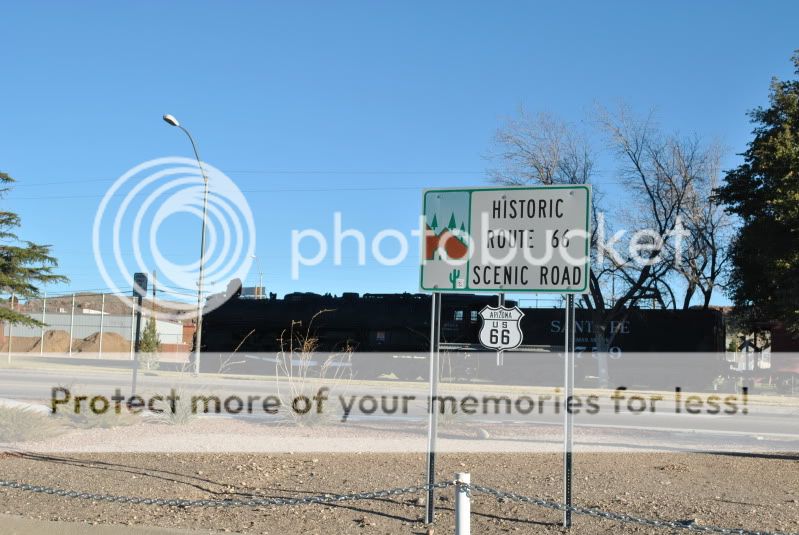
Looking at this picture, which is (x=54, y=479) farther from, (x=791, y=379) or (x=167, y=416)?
(x=791, y=379)

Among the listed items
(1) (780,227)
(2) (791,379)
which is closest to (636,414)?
(1) (780,227)

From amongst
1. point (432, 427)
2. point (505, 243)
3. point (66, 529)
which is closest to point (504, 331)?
point (505, 243)

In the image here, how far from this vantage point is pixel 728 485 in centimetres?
796

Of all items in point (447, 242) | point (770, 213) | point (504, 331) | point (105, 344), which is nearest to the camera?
point (447, 242)

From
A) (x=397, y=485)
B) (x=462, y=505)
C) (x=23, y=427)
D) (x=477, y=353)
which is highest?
(x=477, y=353)

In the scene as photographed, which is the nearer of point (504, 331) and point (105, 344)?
point (504, 331)

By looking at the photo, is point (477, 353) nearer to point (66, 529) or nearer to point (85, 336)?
point (66, 529)

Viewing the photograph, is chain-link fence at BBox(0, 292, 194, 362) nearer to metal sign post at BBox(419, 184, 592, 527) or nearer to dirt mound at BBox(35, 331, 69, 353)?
dirt mound at BBox(35, 331, 69, 353)

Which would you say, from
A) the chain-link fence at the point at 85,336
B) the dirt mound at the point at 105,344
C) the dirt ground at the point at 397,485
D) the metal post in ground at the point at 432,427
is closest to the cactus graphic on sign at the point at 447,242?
the metal post in ground at the point at 432,427

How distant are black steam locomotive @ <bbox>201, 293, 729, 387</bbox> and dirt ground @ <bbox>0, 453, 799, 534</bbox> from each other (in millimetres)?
16901

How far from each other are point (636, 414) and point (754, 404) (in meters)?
6.59

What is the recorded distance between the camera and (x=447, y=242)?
6.81m

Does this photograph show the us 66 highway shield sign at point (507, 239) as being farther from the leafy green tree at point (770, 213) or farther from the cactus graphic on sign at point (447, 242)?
the leafy green tree at point (770, 213)

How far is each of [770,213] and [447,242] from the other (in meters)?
21.0
